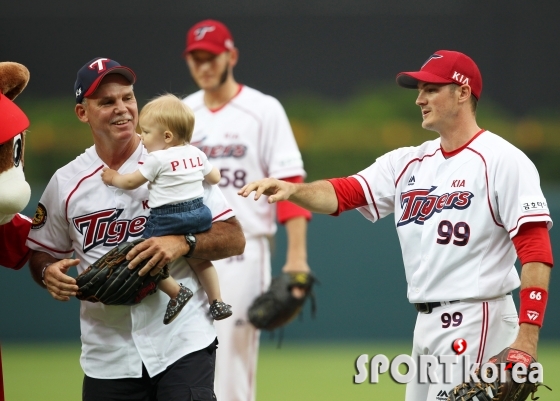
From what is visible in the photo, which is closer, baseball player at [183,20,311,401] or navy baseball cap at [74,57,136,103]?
navy baseball cap at [74,57,136,103]

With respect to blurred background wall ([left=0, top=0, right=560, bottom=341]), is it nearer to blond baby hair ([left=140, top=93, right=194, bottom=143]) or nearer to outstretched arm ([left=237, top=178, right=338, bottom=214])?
outstretched arm ([left=237, top=178, right=338, bottom=214])

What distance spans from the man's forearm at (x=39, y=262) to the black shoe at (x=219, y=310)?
694 mm

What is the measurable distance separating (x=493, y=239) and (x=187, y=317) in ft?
4.35

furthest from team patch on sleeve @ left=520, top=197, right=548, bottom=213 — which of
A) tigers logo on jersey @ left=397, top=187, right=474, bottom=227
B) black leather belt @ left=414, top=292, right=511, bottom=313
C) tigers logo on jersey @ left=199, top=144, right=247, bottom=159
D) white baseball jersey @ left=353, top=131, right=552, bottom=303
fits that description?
tigers logo on jersey @ left=199, top=144, right=247, bottom=159

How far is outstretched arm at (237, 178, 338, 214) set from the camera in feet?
13.1

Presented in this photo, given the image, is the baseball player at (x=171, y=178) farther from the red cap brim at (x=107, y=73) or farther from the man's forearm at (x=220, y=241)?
the red cap brim at (x=107, y=73)

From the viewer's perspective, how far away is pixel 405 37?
444 inches

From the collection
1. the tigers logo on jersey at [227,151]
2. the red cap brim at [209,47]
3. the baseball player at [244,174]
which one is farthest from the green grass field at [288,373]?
the red cap brim at [209,47]

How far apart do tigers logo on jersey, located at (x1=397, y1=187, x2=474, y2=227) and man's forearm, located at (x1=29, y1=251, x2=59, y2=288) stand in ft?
5.09

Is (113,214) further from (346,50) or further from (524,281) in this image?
(346,50)

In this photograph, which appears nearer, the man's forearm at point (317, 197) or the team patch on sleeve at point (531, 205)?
the team patch on sleeve at point (531, 205)

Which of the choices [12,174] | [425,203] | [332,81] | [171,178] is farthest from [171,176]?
[332,81]

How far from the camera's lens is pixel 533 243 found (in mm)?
3695

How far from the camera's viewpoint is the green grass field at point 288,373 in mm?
7215
